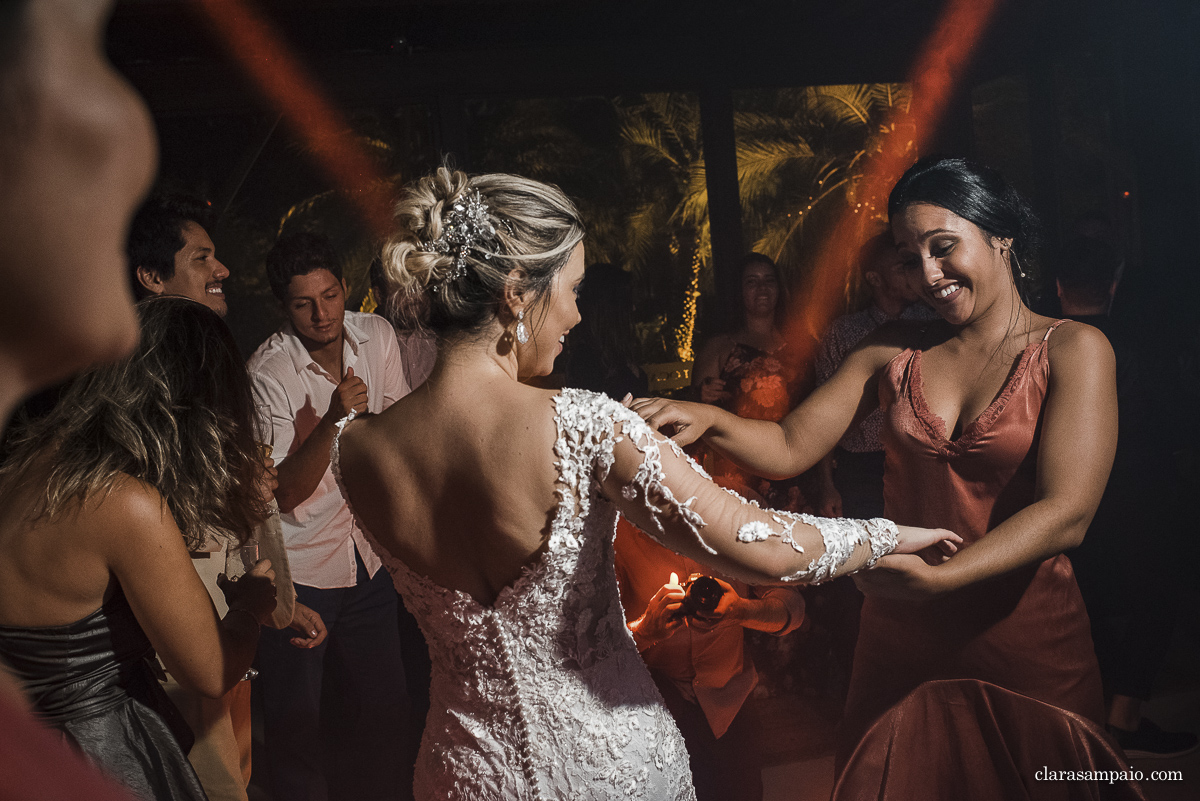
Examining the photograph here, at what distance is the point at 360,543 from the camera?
8.63 feet

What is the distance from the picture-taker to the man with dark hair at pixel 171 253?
2.17m

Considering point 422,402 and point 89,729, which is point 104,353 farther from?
point 89,729

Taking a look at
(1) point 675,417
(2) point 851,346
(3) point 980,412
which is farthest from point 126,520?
(2) point 851,346

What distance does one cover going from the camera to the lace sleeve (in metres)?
1.17

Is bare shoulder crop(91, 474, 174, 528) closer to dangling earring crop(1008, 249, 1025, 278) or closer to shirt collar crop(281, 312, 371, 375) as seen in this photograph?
shirt collar crop(281, 312, 371, 375)

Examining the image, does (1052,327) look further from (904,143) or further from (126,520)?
(904,143)

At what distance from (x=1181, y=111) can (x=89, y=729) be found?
311 cm

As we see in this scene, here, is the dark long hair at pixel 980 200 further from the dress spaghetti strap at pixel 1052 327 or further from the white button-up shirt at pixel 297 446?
the white button-up shirt at pixel 297 446

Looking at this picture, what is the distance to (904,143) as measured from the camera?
403cm

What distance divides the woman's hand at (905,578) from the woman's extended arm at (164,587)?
3.65 ft

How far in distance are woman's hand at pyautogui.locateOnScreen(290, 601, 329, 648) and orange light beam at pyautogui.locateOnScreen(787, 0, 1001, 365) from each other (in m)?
1.96

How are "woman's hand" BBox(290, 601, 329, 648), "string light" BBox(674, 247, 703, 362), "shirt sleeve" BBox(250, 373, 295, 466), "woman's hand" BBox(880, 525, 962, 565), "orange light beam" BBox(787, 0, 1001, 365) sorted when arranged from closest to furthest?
"woman's hand" BBox(880, 525, 962, 565) → "woman's hand" BBox(290, 601, 329, 648) → "shirt sleeve" BBox(250, 373, 295, 466) → "orange light beam" BBox(787, 0, 1001, 365) → "string light" BBox(674, 247, 703, 362)

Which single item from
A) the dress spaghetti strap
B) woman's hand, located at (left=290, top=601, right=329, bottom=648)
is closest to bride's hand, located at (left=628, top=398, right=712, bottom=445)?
the dress spaghetti strap

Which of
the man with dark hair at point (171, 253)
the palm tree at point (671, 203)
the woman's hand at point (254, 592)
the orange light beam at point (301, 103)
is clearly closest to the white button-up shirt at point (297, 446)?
the man with dark hair at point (171, 253)
